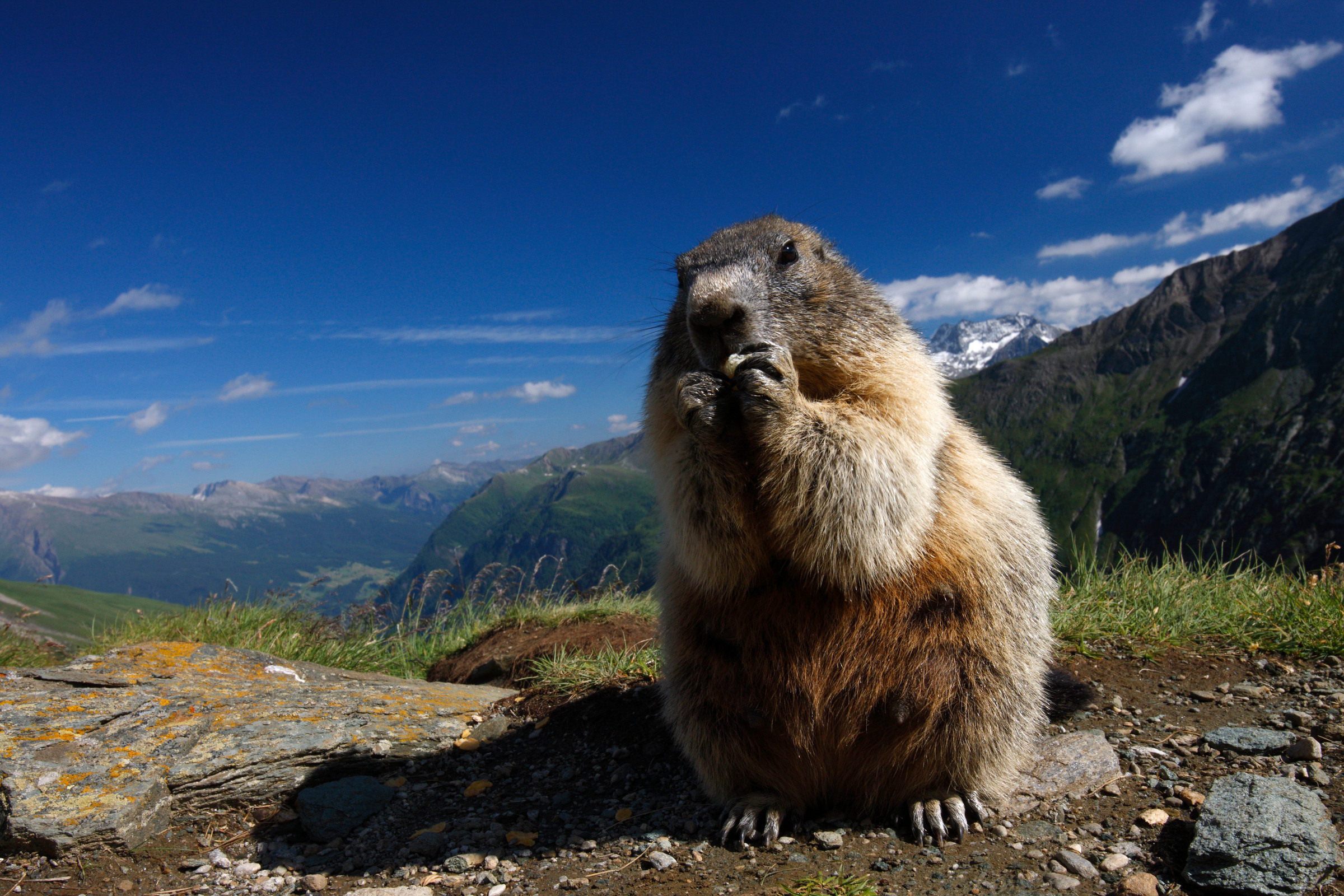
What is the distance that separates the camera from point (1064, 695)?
4883 millimetres

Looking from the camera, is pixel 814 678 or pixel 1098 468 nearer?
pixel 814 678

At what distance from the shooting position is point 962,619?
3734 mm

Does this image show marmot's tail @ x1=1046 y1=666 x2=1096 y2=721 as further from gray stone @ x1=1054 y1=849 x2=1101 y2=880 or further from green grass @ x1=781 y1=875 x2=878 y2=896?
green grass @ x1=781 y1=875 x2=878 y2=896

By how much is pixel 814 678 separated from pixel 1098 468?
186062 mm

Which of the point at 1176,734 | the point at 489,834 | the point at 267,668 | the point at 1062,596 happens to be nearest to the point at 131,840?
the point at 489,834

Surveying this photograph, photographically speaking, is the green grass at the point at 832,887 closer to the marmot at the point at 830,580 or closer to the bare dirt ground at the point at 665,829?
the bare dirt ground at the point at 665,829

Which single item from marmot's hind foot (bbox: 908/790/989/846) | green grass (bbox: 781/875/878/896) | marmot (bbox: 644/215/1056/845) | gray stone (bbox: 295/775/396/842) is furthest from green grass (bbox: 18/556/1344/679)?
green grass (bbox: 781/875/878/896)

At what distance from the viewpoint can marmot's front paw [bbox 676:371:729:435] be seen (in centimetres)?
354

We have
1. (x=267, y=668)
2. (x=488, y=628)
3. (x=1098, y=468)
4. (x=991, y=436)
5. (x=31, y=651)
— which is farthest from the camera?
(x=991, y=436)

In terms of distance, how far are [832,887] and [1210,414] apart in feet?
609

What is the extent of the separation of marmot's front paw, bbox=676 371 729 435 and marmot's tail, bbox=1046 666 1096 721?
2.94 m

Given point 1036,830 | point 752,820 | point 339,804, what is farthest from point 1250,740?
point 339,804

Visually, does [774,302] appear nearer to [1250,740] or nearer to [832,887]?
[832,887]

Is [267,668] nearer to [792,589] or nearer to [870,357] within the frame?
[792,589]
